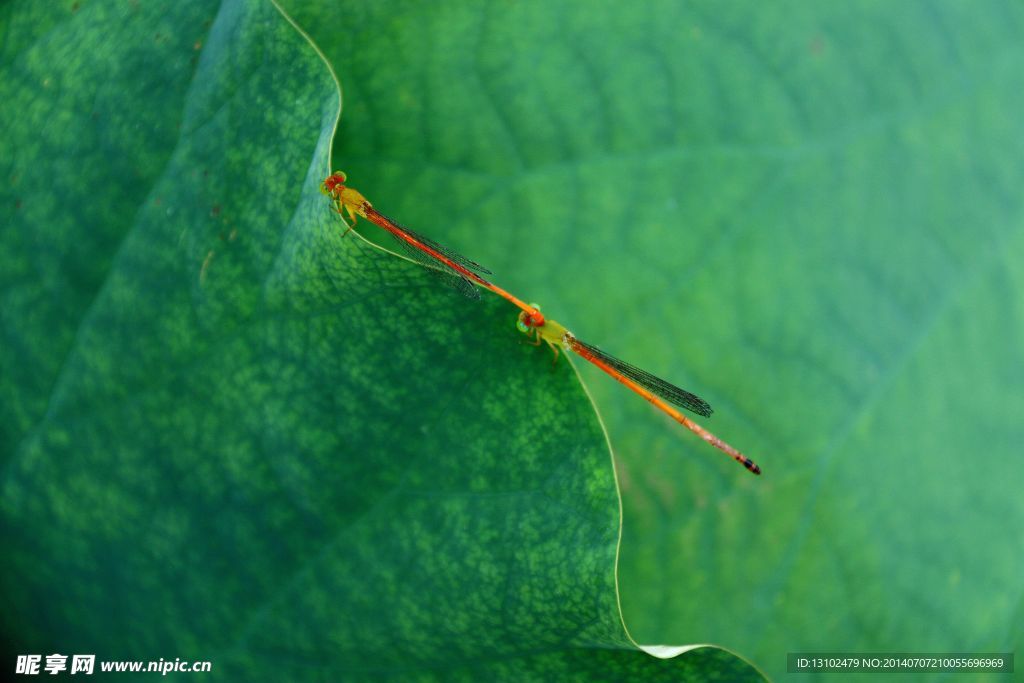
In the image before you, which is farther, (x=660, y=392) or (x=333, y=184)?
(x=660, y=392)

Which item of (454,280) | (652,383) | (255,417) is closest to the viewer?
(454,280)

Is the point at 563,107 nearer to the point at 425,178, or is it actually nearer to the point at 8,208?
the point at 425,178

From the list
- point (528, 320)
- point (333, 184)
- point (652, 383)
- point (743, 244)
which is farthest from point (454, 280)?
point (743, 244)

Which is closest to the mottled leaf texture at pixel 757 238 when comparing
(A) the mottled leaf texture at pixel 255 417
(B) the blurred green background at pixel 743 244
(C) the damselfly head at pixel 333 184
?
(B) the blurred green background at pixel 743 244

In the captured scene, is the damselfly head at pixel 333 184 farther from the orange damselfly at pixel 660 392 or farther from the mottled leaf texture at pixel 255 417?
the orange damselfly at pixel 660 392

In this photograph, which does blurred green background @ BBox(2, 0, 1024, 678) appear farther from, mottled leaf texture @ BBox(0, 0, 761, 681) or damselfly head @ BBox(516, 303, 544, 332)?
damselfly head @ BBox(516, 303, 544, 332)

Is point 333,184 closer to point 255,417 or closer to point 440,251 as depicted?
point 440,251

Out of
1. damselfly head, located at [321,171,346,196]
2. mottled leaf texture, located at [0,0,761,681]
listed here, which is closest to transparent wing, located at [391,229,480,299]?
mottled leaf texture, located at [0,0,761,681]

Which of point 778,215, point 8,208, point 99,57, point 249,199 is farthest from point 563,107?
point 8,208
